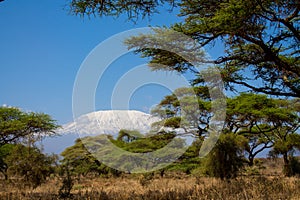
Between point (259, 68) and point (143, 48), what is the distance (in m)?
3.97

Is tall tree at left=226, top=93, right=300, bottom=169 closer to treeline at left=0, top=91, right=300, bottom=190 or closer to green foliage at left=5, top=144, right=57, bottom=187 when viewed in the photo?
treeline at left=0, top=91, right=300, bottom=190

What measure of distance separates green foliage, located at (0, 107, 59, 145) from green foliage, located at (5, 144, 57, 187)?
734cm

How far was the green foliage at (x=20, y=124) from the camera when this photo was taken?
2152cm

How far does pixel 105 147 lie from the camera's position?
29453 millimetres

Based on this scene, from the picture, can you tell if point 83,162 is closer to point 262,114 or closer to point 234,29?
point 262,114

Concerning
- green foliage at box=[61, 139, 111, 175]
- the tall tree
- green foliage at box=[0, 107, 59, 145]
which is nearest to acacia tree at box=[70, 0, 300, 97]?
the tall tree

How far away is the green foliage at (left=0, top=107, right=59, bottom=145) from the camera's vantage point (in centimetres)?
2152

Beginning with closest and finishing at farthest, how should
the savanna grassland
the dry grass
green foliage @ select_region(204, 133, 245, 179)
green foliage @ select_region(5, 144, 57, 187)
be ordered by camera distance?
1. the dry grass
2. the savanna grassland
3. green foliage @ select_region(204, 133, 245, 179)
4. green foliage @ select_region(5, 144, 57, 187)

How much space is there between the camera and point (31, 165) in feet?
45.8

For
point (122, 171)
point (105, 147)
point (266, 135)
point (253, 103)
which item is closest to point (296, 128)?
point (266, 135)

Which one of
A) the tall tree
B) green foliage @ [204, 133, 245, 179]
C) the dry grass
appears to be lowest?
the dry grass

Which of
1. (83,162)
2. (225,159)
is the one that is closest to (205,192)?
(225,159)

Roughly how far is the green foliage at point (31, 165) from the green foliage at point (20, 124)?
734 centimetres

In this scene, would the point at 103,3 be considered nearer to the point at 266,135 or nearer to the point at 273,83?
the point at 273,83
